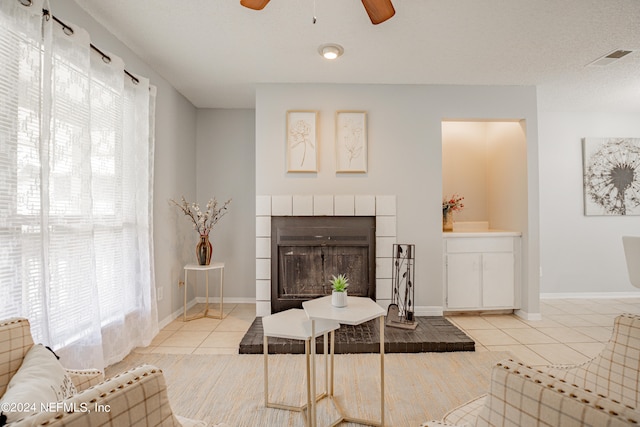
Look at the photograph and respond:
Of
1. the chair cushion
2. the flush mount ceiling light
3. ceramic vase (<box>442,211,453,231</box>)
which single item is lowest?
the chair cushion

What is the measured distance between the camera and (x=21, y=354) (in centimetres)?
120

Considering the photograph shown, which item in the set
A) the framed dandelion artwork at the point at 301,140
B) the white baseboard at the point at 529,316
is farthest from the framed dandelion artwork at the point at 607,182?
the framed dandelion artwork at the point at 301,140

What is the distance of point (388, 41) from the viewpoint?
2.78 meters

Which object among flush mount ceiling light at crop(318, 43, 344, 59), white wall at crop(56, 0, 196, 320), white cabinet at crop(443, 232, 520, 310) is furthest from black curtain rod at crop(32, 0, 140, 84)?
white cabinet at crop(443, 232, 520, 310)

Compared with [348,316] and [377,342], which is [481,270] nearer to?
[377,342]

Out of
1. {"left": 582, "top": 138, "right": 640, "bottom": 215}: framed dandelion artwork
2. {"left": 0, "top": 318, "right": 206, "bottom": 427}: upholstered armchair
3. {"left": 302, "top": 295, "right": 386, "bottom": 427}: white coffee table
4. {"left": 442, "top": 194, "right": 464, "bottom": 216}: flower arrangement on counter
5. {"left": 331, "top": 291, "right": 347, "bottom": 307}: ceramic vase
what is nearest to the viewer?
{"left": 0, "top": 318, "right": 206, "bottom": 427}: upholstered armchair

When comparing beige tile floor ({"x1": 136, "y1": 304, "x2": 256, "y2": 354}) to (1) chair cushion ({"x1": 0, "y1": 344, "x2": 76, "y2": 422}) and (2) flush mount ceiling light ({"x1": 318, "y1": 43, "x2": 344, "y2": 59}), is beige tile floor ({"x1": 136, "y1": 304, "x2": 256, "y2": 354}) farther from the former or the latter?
(2) flush mount ceiling light ({"x1": 318, "y1": 43, "x2": 344, "y2": 59})

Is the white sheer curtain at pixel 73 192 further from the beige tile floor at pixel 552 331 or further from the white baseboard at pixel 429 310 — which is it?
the beige tile floor at pixel 552 331

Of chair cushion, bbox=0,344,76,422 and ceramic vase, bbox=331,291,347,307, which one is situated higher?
ceramic vase, bbox=331,291,347,307

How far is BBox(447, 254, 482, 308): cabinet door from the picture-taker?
150 inches

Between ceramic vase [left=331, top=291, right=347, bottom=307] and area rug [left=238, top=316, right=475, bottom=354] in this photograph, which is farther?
area rug [left=238, top=316, right=475, bottom=354]

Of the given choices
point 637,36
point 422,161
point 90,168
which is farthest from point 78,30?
point 637,36

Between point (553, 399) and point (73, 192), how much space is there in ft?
8.31

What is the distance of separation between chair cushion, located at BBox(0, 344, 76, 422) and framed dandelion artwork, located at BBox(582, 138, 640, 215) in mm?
5738
